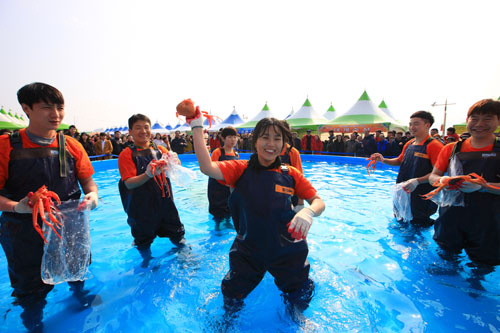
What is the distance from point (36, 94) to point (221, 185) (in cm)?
291

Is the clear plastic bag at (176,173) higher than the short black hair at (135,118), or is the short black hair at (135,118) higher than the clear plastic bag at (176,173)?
the short black hair at (135,118)

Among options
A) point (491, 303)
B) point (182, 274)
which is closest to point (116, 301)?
point (182, 274)

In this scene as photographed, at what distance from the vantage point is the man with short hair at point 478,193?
7.92 ft

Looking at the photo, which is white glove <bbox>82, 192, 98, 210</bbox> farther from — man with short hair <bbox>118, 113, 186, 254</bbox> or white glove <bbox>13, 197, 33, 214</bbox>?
man with short hair <bbox>118, 113, 186, 254</bbox>

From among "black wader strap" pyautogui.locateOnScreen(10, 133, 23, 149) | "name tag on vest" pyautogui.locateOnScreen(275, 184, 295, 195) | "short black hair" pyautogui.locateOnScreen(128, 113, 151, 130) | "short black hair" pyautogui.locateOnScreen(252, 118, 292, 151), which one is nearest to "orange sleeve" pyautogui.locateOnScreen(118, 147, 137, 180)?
"short black hair" pyautogui.locateOnScreen(128, 113, 151, 130)

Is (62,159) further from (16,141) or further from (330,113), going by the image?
(330,113)

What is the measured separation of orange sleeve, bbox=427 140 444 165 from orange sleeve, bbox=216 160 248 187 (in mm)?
3192

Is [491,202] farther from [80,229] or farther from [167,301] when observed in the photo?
[80,229]

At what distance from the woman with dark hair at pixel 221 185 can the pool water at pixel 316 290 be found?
1.37 feet

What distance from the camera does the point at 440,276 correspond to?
302cm

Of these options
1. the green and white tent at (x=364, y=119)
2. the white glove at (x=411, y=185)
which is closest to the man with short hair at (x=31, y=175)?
the white glove at (x=411, y=185)

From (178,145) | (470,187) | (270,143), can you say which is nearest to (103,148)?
(178,145)

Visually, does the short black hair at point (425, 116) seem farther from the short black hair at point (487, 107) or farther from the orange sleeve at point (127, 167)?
the orange sleeve at point (127, 167)

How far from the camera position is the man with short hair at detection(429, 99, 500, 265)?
2414mm
